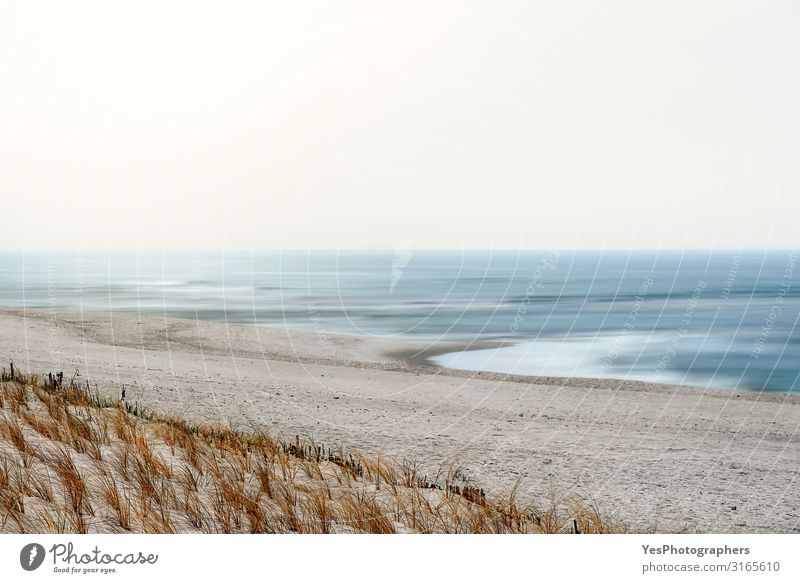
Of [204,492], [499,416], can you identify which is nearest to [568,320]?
[499,416]

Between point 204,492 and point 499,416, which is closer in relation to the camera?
point 204,492

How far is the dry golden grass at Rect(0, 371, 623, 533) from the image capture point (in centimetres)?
372

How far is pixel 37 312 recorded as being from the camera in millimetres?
24688

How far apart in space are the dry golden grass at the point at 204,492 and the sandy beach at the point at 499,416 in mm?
1893

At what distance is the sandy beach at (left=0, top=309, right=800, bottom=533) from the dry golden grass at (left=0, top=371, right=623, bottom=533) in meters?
1.89
